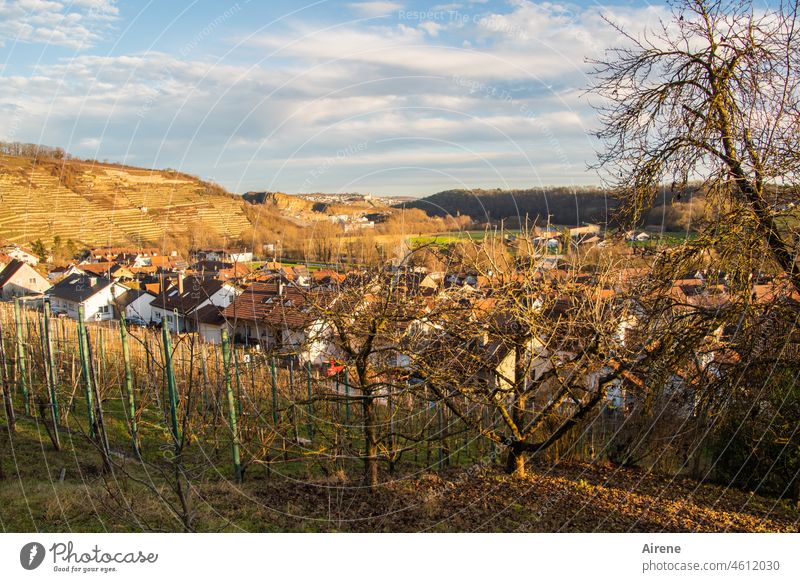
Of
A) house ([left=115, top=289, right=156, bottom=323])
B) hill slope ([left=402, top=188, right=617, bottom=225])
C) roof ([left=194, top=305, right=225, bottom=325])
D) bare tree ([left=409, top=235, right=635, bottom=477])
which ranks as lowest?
house ([left=115, top=289, right=156, bottom=323])

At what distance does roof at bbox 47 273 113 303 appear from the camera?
4532 centimetres

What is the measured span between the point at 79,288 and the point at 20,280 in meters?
11.9

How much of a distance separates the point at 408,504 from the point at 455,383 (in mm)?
1369

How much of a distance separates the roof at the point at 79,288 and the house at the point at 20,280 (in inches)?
165

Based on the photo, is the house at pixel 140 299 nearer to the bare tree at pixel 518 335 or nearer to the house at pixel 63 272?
the house at pixel 63 272

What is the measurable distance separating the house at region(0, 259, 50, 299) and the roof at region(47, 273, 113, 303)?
13.8 feet

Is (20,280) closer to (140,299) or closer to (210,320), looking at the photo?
(140,299)

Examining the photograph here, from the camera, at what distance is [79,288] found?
4669 centimetres

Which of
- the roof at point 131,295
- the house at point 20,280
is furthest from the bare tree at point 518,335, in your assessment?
the house at point 20,280

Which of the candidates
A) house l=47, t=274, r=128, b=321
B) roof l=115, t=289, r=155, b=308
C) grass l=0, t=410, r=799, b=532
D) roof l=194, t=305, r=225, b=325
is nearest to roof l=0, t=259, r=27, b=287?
house l=47, t=274, r=128, b=321

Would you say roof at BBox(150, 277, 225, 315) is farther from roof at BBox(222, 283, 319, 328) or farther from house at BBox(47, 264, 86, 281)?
house at BBox(47, 264, 86, 281)

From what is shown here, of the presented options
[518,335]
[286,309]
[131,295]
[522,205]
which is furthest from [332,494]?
[131,295]

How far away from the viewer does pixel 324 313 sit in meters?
4.96

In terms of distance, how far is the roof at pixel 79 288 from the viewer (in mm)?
45319
